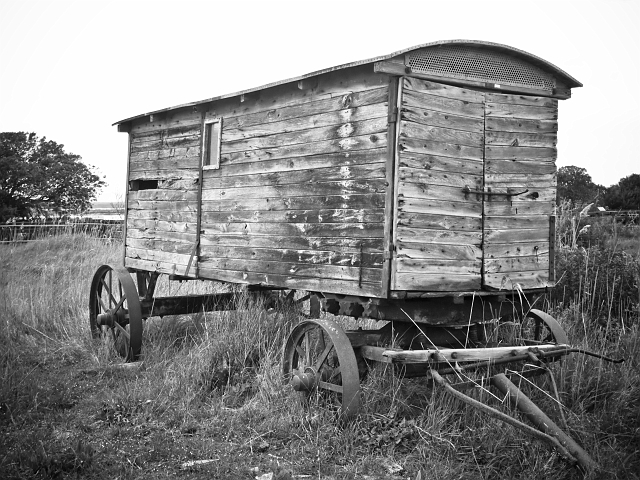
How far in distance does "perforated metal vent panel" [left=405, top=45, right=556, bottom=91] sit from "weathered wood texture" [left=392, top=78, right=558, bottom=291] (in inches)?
6.5

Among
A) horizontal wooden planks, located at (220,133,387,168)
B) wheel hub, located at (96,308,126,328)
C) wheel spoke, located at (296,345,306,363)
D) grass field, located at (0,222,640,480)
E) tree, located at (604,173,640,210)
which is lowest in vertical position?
grass field, located at (0,222,640,480)

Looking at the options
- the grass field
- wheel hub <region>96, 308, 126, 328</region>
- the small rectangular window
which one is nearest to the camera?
the grass field

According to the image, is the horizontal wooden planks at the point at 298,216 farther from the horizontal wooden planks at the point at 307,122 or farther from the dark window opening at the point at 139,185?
the dark window opening at the point at 139,185

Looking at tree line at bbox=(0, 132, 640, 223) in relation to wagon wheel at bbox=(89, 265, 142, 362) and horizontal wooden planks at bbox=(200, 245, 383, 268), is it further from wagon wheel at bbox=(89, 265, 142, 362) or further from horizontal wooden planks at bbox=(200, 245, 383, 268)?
horizontal wooden planks at bbox=(200, 245, 383, 268)

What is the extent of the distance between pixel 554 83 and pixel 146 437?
17.8 ft

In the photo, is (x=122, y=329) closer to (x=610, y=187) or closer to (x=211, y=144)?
(x=211, y=144)

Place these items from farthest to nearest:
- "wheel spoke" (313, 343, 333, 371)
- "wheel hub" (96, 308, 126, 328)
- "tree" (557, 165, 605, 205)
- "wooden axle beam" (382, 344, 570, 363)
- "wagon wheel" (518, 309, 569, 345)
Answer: "tree" (557, 165, 605, 205) < "wheel hub" (96, 308, 126, 328) < "wagon wheel" (518, 309, 569, 345) < "wheel spoke" (313, 343, 333, 371) < "wooden axle beam" (382, 344, 570, 363)

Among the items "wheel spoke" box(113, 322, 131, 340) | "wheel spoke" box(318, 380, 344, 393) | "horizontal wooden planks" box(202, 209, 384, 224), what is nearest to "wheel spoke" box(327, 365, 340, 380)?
"wheel spoke" box(318, 380, 344, 393)

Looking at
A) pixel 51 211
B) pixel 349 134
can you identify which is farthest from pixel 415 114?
pixel 51 211

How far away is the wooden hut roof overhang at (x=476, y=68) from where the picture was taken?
18.9 feet

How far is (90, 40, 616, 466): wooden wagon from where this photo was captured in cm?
571

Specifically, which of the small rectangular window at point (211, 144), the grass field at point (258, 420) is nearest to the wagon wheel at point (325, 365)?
the grass field at point (258, 420)

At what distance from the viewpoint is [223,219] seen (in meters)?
7.93

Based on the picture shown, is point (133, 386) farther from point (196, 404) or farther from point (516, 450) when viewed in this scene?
point (516, 450)
